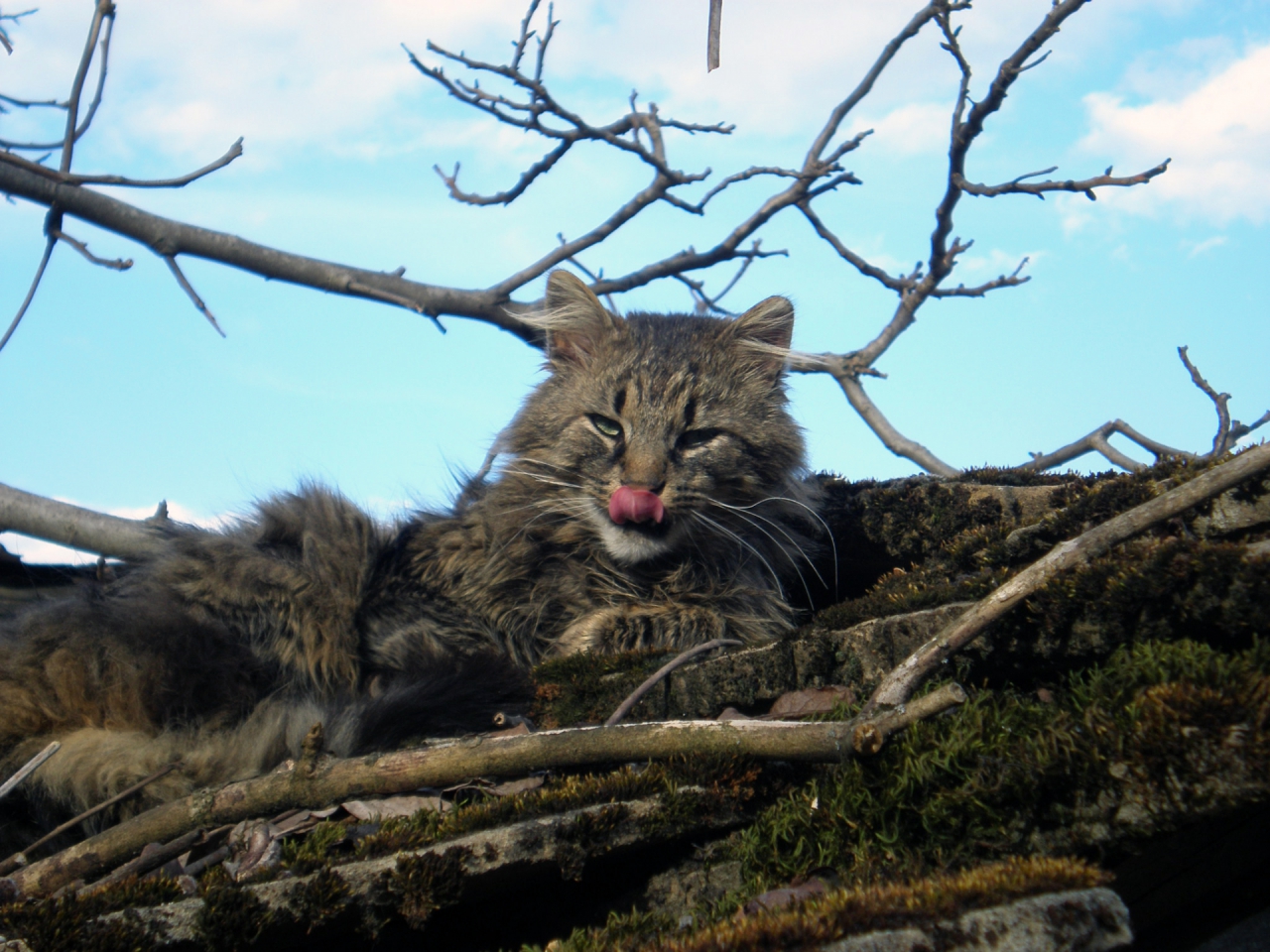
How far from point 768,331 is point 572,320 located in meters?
1.08

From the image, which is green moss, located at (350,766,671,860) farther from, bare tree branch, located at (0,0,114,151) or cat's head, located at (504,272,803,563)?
bare tree branch, located at (0,0,114,151)

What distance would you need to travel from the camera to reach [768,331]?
4973 millimetres

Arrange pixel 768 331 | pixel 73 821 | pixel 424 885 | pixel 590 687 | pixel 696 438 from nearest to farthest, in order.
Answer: pixel 424 885
pixel 73 821
pixel 590 687
pixel 696 438
pixel 768 331

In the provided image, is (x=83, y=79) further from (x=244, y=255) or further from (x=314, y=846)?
(x=314, y=846)

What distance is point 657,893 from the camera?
209 cm

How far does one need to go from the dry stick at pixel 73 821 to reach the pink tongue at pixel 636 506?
6.42ft

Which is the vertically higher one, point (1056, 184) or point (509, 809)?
point (1056, 184)

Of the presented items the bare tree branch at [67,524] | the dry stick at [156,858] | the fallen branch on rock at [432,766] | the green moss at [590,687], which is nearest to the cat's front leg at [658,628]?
the green moss at [590,687]

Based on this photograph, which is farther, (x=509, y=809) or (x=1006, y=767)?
(x=509, y=809)

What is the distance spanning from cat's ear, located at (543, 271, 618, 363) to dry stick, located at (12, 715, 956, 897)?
280 cm

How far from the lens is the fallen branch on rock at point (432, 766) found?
217cm

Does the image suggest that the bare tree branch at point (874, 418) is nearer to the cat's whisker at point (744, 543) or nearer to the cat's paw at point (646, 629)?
the cat's whisker at point (744, 543)

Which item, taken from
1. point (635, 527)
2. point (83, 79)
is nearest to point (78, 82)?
point (83, 79)

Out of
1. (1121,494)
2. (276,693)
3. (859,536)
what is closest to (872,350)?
(859,536)
